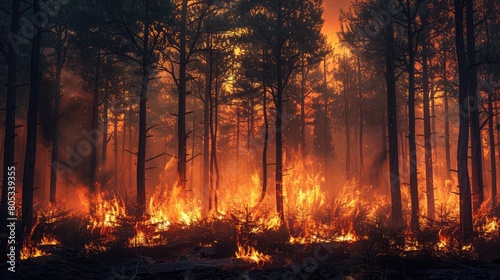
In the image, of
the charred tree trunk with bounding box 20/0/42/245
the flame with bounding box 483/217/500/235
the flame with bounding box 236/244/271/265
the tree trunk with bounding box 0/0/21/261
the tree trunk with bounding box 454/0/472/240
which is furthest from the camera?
the flame with bounding box 483/217/500/235

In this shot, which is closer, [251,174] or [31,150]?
[31,150]

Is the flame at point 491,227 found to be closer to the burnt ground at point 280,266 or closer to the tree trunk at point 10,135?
the burnt ground at point 280,266

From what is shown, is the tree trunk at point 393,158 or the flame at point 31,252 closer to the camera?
the flame at point 31,252

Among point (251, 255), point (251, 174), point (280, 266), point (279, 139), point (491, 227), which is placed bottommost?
point (280, 266)

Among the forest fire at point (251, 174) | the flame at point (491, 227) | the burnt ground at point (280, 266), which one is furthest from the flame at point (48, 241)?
the flame at point (491, 227)

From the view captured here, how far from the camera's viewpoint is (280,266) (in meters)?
8.84

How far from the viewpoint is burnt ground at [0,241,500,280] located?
761cm

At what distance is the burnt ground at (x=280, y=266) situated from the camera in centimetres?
761

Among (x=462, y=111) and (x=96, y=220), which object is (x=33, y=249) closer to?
(x=96, y=220)

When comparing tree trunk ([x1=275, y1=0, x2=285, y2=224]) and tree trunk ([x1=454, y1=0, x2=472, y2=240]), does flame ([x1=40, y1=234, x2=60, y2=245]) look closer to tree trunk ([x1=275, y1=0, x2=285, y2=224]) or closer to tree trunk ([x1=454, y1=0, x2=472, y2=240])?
tree trunk ([x1=275, y1=0, x2=285, y2=224])

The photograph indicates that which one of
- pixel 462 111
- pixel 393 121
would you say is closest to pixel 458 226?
pixel 462 111

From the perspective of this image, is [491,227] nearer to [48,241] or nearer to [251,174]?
[251,174]

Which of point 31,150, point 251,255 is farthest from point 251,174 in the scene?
point 31,150

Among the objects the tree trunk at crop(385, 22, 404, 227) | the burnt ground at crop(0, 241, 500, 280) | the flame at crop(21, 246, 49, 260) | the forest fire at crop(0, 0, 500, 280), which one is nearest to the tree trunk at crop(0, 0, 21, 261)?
the forest fire at crop(0, 0, 500, 280)
